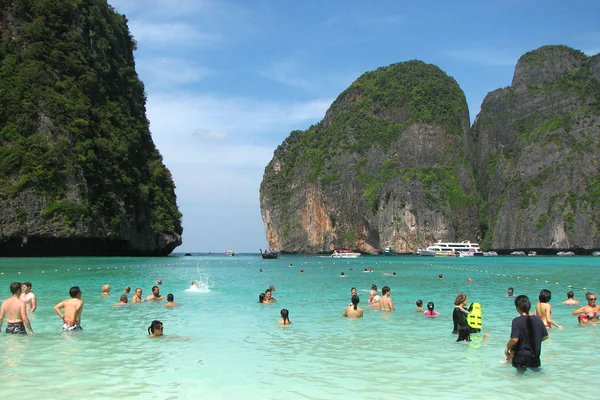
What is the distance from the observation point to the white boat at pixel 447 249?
11499cm

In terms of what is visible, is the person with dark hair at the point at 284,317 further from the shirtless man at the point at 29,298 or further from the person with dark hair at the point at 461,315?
the shirtless man at the point at 29,298

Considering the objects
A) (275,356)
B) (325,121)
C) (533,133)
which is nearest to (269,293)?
(275,356)

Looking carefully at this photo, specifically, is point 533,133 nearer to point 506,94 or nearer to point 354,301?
point 506,94

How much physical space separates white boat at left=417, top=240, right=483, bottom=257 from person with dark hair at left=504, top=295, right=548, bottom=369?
348ft

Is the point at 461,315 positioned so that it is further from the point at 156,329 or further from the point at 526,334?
the point at 156,329

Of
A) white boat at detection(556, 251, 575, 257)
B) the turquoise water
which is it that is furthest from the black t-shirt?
white boat at detection(556, 251, 575, 257)

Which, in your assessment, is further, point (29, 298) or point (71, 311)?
point (29, 298)

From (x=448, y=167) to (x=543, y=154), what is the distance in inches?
924

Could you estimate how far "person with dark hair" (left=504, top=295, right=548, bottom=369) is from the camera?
9594 mm

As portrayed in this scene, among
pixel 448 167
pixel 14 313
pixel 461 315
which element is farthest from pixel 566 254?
pixel 14 313

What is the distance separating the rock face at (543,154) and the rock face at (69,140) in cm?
8698

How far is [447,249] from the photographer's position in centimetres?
11619

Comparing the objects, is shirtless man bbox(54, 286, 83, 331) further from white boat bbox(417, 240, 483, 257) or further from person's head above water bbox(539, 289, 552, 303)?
white boat bbox(417, 240, 483, 257)

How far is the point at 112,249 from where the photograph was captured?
7600 cm
